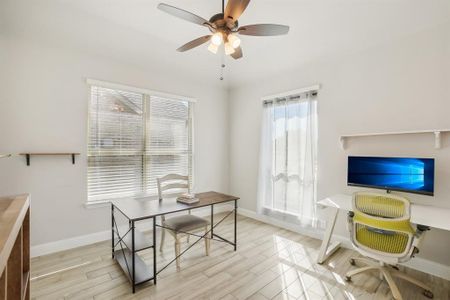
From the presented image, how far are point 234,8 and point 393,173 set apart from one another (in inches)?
96.4

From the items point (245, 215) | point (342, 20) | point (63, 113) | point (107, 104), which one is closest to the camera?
point (342, 20)

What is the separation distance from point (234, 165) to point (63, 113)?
303 cm

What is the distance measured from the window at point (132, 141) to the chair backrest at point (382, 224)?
9.53ft

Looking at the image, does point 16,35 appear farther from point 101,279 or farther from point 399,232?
point 399,232

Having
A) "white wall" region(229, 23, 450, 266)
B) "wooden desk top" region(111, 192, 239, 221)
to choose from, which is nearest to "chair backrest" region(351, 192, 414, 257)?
"white wall" region(229, 23, 450, 266)

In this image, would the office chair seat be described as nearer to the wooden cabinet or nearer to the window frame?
the wooden cabinet

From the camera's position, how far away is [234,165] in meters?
4.58

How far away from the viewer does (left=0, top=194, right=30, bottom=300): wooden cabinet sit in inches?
29.6

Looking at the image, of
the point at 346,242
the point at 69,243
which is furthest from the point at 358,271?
the point at 69,243

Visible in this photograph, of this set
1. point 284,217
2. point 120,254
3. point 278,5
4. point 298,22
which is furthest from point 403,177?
point 120,254

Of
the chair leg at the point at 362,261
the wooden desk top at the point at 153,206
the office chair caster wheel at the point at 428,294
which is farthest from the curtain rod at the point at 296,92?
the office chair caster wheel at the point at 428,294

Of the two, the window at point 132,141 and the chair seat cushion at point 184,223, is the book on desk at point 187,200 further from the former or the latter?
the window at point 132,141

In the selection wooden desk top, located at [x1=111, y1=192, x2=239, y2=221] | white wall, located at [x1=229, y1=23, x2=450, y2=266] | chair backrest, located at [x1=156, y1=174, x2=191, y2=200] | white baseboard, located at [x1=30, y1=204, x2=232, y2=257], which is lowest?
white baseboard, located at [x1=30, y1=204, x2=232, y2=257]

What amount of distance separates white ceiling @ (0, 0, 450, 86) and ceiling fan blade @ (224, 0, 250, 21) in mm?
651
